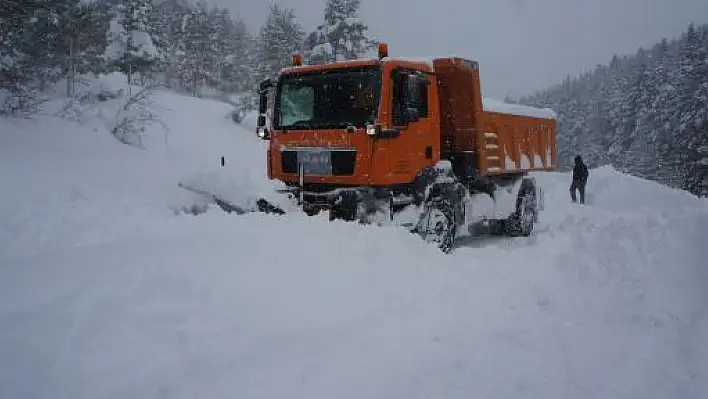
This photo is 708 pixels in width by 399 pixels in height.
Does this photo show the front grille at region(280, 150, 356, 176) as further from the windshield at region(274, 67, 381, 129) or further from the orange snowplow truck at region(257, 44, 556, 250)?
the windshield at region(274, 67, 381, 129)

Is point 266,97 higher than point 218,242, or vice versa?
point 266,97

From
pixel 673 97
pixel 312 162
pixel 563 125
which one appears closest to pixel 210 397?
pixel 312 162

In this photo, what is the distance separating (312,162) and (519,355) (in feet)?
15.9

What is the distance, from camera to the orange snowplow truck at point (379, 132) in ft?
24.7

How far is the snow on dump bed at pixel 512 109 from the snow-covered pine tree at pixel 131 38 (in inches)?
1345

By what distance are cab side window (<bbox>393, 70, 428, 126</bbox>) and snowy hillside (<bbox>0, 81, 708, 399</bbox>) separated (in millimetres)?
Answer: 1937

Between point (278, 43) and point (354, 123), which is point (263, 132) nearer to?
point (354, 123)

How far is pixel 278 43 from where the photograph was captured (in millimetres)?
41344

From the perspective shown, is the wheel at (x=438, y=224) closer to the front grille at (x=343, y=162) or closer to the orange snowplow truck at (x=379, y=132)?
the orange snowplow truck at (x=379, y=132)

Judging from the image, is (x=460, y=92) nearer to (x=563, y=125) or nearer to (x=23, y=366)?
(x=23, y=366)

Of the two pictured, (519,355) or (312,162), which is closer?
(519,355)

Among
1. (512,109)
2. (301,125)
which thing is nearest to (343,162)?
(301,125)

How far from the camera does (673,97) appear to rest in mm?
44156

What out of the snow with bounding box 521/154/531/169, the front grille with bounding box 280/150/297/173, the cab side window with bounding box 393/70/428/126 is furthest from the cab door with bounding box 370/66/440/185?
the snow with bounding box 521/154/531/169
